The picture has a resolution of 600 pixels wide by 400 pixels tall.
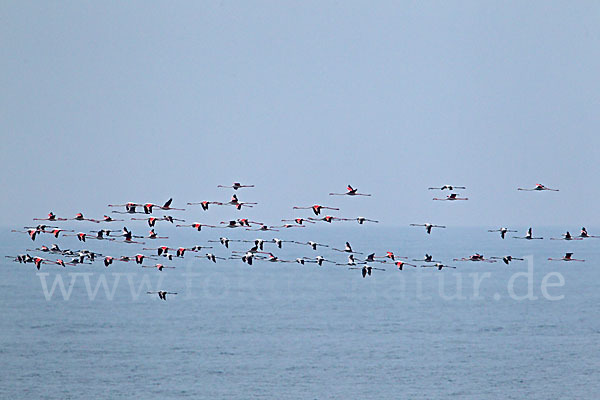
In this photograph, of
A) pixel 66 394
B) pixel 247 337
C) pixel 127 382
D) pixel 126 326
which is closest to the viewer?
pixel 66 394

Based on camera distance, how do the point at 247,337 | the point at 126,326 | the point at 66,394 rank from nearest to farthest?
1. the point at 66,394
2. the point at 247,337
3. the point at 126,326

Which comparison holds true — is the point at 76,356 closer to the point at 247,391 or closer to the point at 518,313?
the point at 247,391

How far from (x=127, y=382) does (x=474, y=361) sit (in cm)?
4569

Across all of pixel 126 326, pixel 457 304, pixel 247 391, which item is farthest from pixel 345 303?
pixel 247 391

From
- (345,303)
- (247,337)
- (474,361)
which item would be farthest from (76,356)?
(345,303)

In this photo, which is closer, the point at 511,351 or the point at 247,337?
the point at 511,351

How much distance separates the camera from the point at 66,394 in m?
96.7

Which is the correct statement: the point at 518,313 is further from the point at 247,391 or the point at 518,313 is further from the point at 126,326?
the point at 247,391

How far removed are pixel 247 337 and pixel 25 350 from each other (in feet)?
107

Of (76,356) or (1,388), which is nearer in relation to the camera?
(1,388)

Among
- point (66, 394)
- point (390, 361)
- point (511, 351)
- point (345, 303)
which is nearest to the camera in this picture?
point (66, 394)

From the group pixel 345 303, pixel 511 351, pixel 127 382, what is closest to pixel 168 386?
pixel 127 382

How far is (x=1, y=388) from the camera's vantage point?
9975cm

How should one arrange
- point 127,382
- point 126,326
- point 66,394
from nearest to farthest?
point 66,394 < point 127,382 < point 126,326
